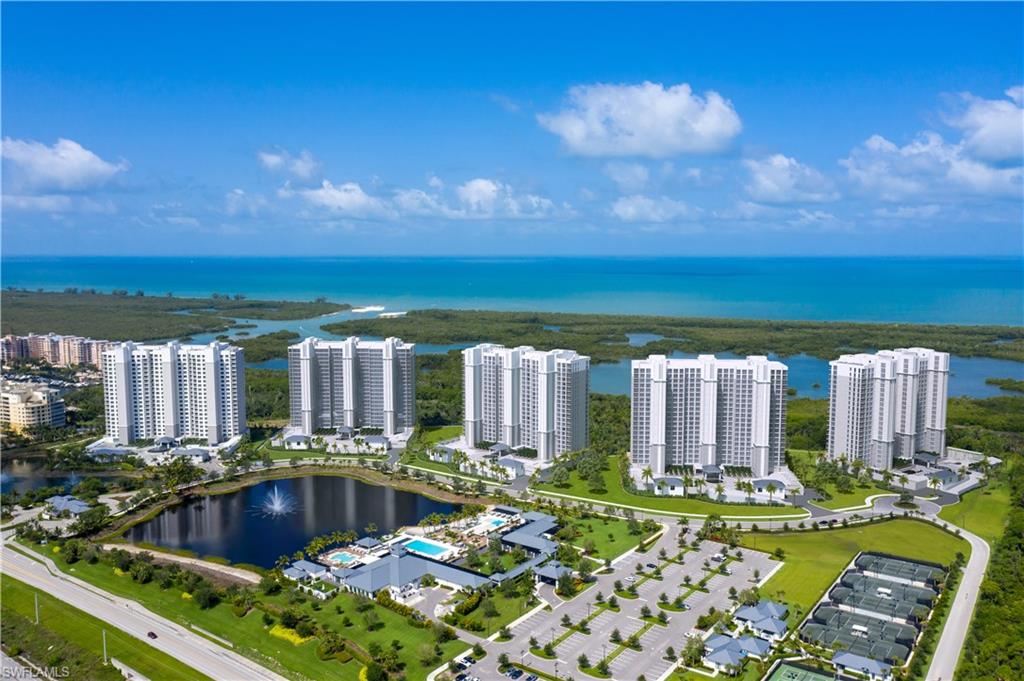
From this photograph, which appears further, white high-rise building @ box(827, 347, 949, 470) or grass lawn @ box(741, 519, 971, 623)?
white high-rise building @ box(827, 347, 949, 470)

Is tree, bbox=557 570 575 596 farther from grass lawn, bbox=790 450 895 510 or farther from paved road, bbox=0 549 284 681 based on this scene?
grass lawn, bbox=790 450 895 510

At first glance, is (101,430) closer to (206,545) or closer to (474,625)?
(206,545)

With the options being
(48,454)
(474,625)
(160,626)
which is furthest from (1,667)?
(48,454)

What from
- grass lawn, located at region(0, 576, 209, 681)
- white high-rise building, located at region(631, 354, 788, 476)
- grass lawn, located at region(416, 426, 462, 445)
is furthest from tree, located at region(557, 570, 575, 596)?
grass lawn, located at region(416, 426, 462, 445)

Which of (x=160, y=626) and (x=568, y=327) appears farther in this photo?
(x=568, y=327)

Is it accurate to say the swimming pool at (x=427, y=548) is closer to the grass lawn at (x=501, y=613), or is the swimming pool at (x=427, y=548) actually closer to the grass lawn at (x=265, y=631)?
the grass lawn at (x=501, y=613)

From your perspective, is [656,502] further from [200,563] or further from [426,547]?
[200,563]

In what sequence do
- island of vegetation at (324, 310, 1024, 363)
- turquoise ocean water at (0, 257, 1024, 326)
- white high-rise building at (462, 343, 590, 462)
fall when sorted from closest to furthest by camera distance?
white high-rise building at (462, 343, 590, 462)
island of vegetation at (324, 310, 1024, 363)
turquoise ocean water at (0, 257, 1024, 326)
